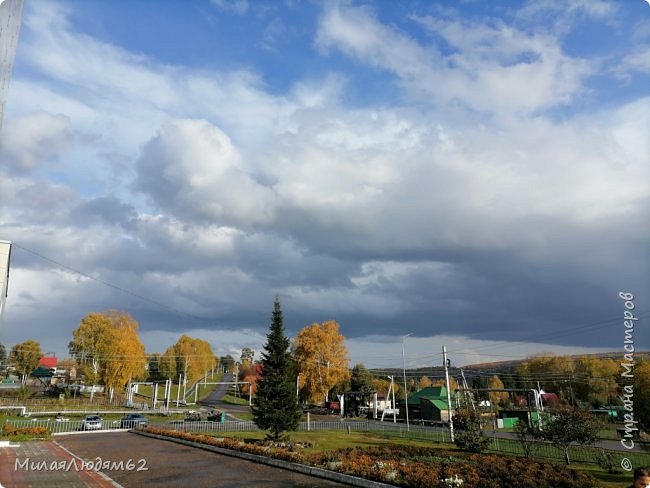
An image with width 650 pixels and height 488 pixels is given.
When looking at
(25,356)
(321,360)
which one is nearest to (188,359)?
(25,356)

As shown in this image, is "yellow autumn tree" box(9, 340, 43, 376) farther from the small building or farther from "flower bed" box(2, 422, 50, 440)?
the small building

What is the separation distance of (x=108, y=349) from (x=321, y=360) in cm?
3194

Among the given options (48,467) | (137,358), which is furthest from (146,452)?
(137,358)

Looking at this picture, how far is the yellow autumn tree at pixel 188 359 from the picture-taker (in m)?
100

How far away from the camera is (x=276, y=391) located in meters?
29.7

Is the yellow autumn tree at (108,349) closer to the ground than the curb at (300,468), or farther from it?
farther from it

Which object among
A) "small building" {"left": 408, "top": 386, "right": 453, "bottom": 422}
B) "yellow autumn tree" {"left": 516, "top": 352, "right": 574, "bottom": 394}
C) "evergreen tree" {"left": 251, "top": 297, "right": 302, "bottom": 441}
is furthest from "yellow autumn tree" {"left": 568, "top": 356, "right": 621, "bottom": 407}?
"evergreen tree" {"left": 251, "top": 297, "right": 302, "bottom": 441}

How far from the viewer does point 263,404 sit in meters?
29.1

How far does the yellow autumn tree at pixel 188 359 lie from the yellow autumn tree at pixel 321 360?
38698mm

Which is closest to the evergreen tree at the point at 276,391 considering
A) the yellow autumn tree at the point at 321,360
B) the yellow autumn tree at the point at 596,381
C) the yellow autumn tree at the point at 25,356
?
the yellow autumn tree at the point at 321,360

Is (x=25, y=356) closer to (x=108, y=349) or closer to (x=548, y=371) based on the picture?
(x=108, y=349)

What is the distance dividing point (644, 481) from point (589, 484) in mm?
13040

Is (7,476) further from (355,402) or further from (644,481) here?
(355,402)

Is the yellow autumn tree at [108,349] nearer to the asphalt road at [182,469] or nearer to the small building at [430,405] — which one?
the asphalt road at [182,469]
